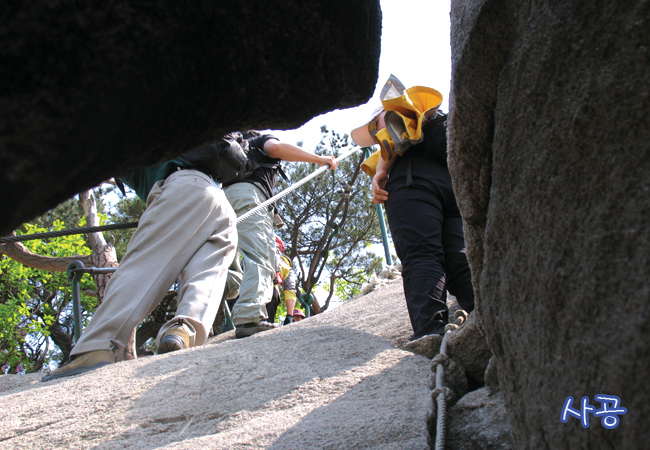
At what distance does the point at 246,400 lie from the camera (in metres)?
1.83

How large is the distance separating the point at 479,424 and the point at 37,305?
44.8ft

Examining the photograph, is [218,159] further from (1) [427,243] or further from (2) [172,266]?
(1) [427,243]

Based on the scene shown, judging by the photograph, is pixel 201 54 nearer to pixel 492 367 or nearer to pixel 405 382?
pixel 492 367

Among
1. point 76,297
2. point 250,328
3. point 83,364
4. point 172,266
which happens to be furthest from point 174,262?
point 76,297

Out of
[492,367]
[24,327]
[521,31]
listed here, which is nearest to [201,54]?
[521,31]

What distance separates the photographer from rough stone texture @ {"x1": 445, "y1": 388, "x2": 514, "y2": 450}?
1.27 metres

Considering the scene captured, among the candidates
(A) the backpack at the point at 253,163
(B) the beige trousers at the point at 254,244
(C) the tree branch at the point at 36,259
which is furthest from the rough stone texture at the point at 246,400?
(C) the tree branch at the point at 36,259

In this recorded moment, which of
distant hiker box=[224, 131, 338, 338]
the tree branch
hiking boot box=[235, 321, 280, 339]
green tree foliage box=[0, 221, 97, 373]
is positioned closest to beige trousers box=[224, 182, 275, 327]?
distant hiker box=[224, 131, 338, 338]

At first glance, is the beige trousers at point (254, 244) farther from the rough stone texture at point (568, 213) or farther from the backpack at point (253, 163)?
the rough stone texture at point (568, 213)

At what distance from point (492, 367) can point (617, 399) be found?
83 centimetres

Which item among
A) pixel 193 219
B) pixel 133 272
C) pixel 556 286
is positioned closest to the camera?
pixel 556 286

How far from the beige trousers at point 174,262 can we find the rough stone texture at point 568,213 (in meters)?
2.09

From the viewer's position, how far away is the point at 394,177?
2.79 m

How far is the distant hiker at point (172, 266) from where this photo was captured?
262 cm
